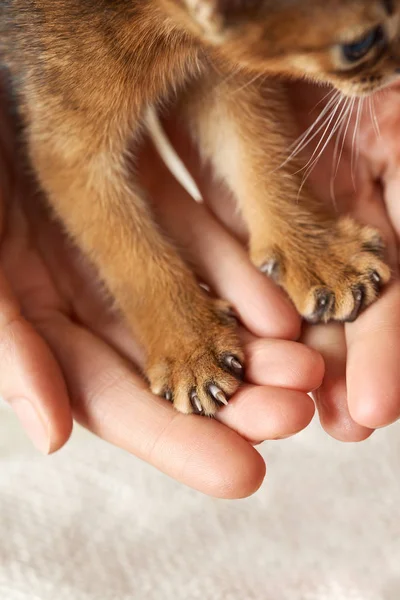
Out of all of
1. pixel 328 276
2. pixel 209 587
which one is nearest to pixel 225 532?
pixel 209 587

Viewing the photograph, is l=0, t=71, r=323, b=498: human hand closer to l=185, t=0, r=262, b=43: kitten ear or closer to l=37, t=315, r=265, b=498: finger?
l=37, t=315, r=265, b=498: finger

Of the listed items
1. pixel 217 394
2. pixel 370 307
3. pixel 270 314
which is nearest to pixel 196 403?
pixel 217 394

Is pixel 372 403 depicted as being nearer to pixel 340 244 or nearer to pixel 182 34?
pixel 340 244

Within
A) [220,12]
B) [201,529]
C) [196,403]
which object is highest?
[220,12]

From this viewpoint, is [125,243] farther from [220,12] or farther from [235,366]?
[220,12]

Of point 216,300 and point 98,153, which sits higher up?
point 98,153

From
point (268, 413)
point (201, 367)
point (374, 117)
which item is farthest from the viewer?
point (374, 117)
